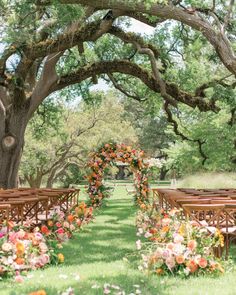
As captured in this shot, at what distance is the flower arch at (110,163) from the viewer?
18562 mm

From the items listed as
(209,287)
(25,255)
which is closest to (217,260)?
(209,287)

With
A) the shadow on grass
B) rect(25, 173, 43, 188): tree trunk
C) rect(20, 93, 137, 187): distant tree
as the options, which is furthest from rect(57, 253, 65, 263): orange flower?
rect(25, 173, 43, 188): tree trunk

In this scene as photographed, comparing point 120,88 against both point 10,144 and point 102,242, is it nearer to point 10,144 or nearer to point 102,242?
point 10,144

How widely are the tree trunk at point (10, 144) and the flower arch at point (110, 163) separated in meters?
3.36

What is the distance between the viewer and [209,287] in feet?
18.5

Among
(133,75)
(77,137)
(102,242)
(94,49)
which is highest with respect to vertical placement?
(94,49)

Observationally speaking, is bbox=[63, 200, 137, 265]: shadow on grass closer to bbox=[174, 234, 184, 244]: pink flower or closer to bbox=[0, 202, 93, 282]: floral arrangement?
bbox=[0, 202, 93, 282]: floral arrangement

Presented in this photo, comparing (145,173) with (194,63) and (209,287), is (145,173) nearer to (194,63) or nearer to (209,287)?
(194,63)

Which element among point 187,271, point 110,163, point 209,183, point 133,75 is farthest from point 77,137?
point 187,271

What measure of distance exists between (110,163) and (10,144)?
4373 mm

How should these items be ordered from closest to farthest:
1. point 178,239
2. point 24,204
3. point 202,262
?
point 202,262 → point 178,239 → point 24,204

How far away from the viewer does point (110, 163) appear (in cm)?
1889

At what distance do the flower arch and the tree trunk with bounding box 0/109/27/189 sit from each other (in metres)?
3.36

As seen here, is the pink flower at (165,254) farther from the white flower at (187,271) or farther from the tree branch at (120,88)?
the tree branch at (120,88)
